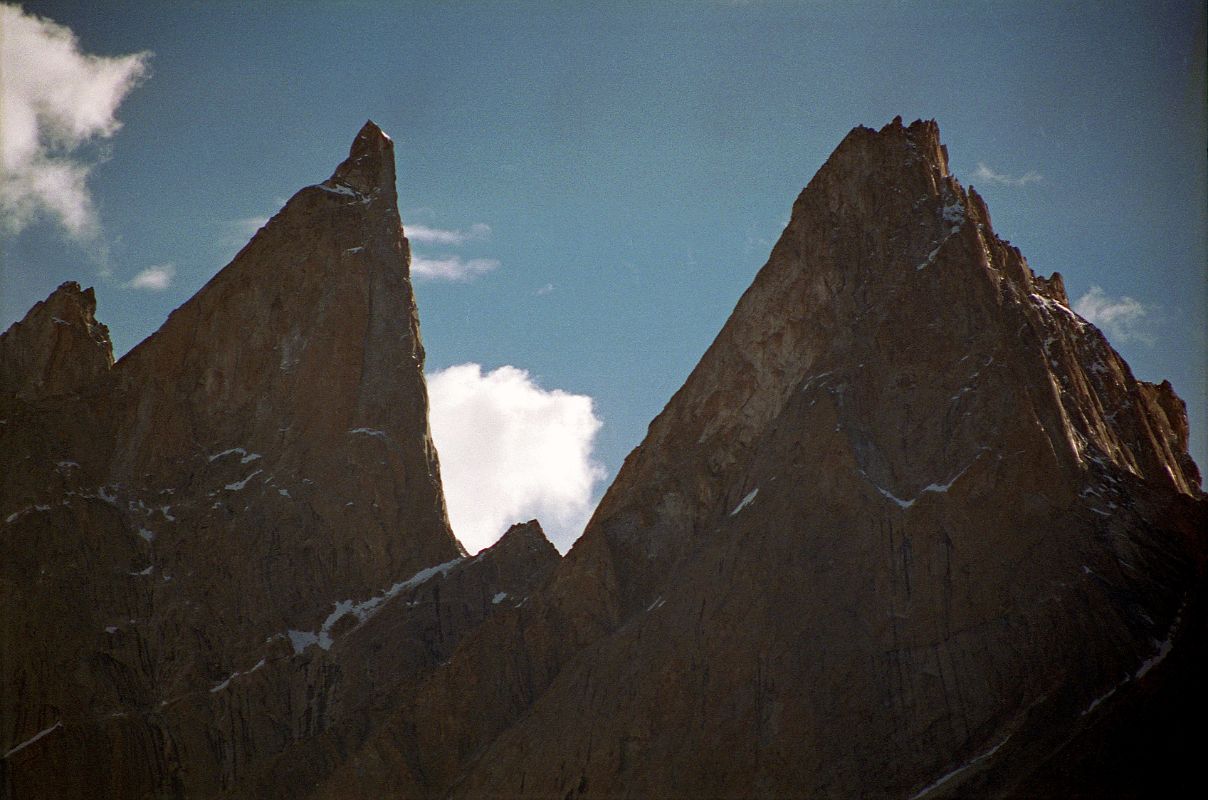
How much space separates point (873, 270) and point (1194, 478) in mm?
27734

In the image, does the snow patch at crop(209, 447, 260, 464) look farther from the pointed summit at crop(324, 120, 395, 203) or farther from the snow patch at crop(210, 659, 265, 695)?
the pointed summit at crop(324, 120, 395, 203)

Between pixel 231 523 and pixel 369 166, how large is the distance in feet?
108

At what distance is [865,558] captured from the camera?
351 feet

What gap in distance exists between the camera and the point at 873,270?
120 metres

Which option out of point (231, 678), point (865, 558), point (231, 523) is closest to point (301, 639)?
point (231, 678)

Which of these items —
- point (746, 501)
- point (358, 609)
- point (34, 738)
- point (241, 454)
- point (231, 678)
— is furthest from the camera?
point (241, 454)

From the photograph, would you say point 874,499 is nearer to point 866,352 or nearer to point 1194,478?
point 866,352

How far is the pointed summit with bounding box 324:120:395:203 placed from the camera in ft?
468

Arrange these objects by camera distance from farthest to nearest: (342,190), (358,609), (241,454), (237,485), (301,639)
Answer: (342,190) → (241,454) → (237,485) → (358,609) → (301,639)

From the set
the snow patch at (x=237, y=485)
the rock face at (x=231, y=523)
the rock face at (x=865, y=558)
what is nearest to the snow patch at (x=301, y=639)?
A: the rock face at (x=231, y=523)

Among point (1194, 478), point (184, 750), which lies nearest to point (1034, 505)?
point (1194, 478)

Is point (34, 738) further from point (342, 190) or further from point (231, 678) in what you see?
point (342, 190)

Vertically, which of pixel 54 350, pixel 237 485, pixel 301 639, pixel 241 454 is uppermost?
pixel 54 350

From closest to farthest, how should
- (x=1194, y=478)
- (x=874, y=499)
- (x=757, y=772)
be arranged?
1. (x=757, y=772)
2. (x=874, y=499)
3. (x=1194, y=478)
